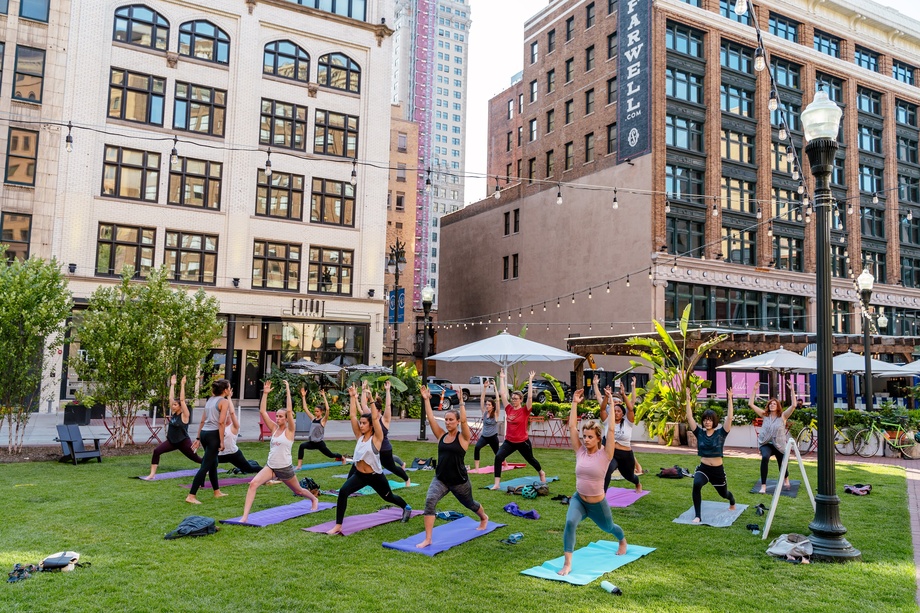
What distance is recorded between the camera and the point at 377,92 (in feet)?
126

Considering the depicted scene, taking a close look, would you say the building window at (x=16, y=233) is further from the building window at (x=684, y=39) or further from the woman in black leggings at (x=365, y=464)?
the building window at (x=684, y=39)

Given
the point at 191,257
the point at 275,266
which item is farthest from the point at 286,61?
the point at 191,257

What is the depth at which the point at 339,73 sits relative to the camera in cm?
3781

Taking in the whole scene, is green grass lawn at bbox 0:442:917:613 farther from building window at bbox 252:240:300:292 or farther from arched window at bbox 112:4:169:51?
arched window at bbox 112:4:169:51

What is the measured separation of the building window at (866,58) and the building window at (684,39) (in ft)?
51.0

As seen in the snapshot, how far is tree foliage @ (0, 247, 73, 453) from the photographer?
17.3m

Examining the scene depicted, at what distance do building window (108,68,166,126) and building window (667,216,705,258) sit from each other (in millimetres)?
28380

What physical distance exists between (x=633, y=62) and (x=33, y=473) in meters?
38.7

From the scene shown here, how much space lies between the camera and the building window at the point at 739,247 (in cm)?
4319

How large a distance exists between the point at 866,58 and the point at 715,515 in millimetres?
52703

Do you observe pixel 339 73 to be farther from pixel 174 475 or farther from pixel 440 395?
pixel 174 475

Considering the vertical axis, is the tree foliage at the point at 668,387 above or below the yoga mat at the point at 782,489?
above

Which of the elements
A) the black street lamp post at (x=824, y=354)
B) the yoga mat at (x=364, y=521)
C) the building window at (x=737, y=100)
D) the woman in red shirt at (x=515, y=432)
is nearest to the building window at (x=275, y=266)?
the woman in red shirt at (x=515, y=432)

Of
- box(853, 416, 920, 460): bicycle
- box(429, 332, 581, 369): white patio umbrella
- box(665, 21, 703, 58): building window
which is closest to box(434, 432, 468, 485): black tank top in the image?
box(429, 332, 581, 369): white patio umbrella
